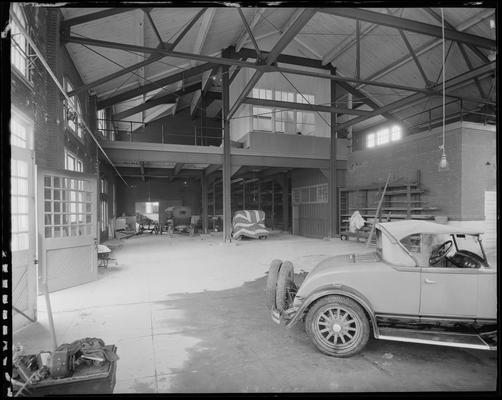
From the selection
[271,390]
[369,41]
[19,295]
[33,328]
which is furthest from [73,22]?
[369,41]

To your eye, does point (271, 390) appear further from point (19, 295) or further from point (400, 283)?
point (19, 295)

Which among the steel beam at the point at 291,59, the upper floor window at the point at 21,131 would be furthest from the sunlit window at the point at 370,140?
the upper floor window at the point at 21,131

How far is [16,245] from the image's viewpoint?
462cm

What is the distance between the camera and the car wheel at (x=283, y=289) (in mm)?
3955

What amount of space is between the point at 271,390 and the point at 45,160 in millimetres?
7193

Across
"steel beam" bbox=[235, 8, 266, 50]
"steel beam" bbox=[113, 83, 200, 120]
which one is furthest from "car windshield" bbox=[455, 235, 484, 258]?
"steel beam" bbox=[113, 83, 200, 120]

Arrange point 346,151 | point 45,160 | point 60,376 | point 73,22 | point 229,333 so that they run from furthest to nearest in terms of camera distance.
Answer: point 346,151
point 73,22
point 45,160
point 229,333
point 60,376

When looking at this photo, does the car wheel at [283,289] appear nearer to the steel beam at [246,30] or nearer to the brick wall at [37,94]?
the brick wall at [37,94]

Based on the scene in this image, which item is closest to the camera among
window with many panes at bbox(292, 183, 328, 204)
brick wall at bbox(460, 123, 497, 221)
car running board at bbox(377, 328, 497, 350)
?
car running board at bbox(377, 328, 497, 350)

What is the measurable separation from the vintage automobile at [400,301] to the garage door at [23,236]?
151 inches

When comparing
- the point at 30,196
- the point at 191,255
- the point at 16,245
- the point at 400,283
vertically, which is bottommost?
the point at 191,255

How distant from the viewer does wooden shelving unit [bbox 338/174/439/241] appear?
1240 cm

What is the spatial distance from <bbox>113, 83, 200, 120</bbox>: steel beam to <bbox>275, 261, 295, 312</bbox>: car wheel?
16.7 meters

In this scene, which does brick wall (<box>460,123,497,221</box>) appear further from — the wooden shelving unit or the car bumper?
the car bumper
